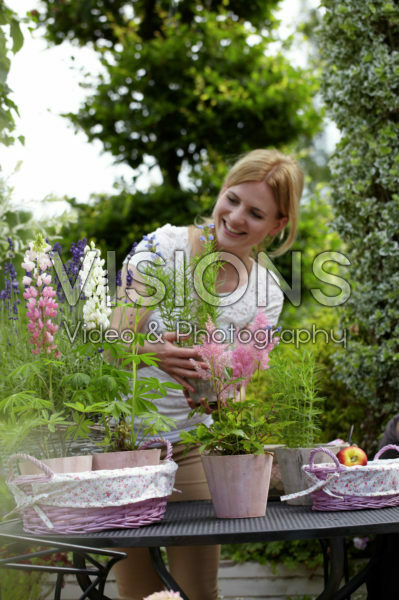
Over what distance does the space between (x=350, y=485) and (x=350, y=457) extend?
100 mm

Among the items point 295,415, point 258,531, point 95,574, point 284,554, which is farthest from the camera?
point 284,554

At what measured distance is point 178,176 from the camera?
621cm

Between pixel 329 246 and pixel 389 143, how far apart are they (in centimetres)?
311

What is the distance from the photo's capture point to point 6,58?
7.78 ft

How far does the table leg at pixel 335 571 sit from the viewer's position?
1.42 metres

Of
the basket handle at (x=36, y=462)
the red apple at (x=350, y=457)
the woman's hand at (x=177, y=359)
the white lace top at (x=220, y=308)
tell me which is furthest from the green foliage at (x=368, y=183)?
the basket handle at (x=36, y=462)

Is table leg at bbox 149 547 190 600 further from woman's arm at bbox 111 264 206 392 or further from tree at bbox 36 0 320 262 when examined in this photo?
tree at bbox 36 0 320 262

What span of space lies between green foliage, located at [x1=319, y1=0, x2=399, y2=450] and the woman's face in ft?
3.39

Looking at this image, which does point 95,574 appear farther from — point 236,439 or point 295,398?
point 295,398

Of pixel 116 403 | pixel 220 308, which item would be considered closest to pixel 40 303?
pixel 116 403

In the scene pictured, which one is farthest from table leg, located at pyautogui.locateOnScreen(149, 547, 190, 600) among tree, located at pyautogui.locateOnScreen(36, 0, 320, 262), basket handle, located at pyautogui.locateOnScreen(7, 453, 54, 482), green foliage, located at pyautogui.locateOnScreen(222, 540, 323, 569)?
tree, located at pyautogui.locateOnScreen(36, 0, 320, 262)

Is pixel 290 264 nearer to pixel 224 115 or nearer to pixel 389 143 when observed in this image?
pixel 224 115

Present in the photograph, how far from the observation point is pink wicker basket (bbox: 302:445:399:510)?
1495 mm

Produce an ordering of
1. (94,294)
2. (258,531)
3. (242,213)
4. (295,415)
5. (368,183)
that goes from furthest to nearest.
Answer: (368,183) < (242,213) < (295,415) < (94,294) < (258,531)
